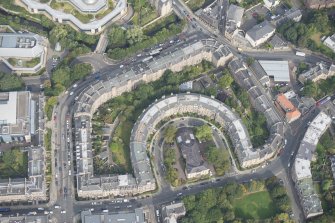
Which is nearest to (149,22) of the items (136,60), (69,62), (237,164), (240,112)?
(136,60)

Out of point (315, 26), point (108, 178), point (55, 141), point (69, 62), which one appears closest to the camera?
point (108, 178)

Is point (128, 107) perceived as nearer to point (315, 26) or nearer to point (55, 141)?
point (55, 141)

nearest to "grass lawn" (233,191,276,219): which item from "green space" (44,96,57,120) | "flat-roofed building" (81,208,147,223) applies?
"flat-roofed building" (81,208,147,223)

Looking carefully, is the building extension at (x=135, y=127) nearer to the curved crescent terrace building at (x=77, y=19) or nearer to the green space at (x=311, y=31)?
the curved crescent terrace building at (x=77, y=19)

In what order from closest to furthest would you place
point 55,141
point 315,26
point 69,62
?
point 55,141
point 69,62
point 315,26

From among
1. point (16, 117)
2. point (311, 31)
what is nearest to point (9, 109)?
point (16, 117)

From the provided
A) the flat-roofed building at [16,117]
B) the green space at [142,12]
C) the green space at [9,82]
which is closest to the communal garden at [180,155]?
the flat-roofed building at [16,117]
